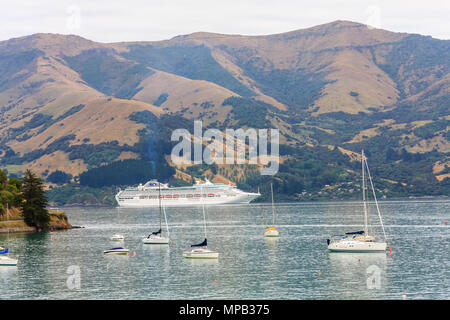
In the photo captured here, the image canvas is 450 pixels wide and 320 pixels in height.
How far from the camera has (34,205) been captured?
14788 centimetres

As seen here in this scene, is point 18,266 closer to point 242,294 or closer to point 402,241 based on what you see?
point 242,294

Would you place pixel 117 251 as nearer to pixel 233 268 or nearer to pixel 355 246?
pixel 233 268

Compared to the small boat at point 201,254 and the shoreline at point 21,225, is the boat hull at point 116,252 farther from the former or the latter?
the shoreline at point 21,225

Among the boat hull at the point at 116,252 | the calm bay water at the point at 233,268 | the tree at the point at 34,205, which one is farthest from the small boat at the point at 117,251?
the tree at the point at 34,205

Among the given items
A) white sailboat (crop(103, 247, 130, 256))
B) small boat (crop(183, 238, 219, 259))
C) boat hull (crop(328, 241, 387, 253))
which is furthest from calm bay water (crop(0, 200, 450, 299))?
boat hull (crop(328, 241, 387, 253))

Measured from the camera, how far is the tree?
147m

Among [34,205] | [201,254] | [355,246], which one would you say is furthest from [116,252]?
[34,205]

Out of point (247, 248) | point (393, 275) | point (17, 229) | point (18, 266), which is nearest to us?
point (393, 275)

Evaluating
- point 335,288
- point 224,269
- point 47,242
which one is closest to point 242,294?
point 335,288

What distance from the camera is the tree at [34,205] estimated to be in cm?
14712

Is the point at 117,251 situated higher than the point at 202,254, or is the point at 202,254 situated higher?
the point at 202,254

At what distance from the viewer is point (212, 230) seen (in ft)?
488

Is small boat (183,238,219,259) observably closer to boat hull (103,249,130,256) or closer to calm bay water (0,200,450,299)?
calm bay water (0,200,450,299)
